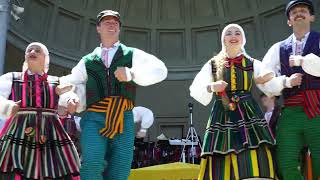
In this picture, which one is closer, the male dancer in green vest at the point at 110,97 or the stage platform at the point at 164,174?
the male dancer in green vest at the point at 110,97

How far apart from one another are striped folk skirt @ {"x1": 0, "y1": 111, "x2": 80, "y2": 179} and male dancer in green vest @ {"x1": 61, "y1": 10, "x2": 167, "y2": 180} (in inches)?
6.0

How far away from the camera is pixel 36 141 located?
258 cm

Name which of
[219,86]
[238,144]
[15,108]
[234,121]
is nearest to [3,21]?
[15,108]

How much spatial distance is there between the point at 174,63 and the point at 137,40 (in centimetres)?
95

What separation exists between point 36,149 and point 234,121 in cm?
118

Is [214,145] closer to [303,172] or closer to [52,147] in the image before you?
[303,172]

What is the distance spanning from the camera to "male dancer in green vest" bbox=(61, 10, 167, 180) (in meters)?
2.48

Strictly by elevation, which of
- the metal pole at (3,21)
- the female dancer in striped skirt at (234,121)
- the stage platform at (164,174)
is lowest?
the stage platform at (164,174)

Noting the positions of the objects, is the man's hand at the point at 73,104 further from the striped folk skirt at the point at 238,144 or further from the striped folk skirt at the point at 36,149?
the striped folk skirt at the point at 238,144

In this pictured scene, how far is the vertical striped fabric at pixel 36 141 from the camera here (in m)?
2.50

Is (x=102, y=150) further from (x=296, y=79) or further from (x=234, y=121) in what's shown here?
(x=296, y=79)

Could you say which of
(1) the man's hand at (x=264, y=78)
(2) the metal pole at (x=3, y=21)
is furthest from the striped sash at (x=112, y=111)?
(2) the metal pole at (x=3, y=21)

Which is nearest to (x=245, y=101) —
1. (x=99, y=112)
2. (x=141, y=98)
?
(x=99, y=112)

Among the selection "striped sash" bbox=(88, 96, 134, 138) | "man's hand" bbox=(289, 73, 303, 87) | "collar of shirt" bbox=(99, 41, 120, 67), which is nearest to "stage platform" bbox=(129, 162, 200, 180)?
"striped sash" bbox=(88, 96, 134, 138)
